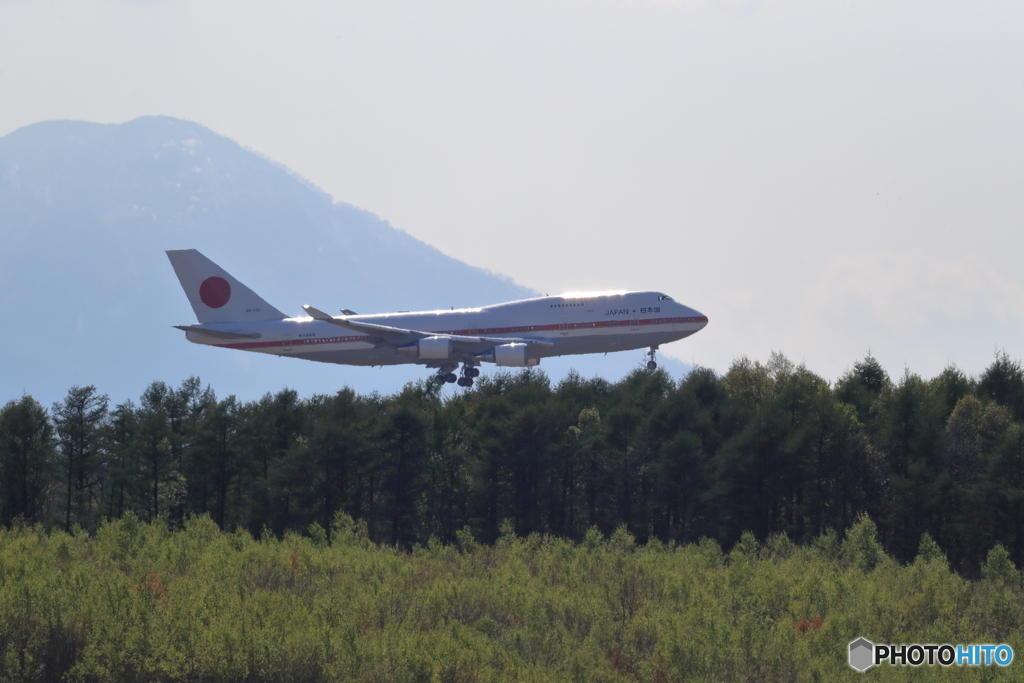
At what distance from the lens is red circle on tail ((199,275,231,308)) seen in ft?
266

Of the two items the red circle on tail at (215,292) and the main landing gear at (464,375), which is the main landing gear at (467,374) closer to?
the main landing gear at (464,375)

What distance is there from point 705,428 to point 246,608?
54.4m

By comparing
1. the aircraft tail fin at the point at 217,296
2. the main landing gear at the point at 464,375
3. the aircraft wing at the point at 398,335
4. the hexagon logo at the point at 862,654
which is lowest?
the hexagon logo at the point at 862,654

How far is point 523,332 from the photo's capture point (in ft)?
234

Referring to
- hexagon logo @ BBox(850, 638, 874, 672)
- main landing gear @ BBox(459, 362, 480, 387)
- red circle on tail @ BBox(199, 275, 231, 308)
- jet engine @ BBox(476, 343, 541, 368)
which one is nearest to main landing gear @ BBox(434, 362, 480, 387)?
main landing gear @ BBox(459, 362, 480, 387)

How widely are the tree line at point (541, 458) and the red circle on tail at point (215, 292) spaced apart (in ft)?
37.5

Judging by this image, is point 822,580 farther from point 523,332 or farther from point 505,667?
point 523,332

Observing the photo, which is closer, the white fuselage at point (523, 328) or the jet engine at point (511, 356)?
the jet engine at point (511, 356)

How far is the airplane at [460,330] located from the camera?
69.4 metres

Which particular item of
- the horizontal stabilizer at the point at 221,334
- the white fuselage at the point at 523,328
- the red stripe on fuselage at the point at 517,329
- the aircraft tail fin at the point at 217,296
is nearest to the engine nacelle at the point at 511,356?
the white fuselage at the point at 523,328

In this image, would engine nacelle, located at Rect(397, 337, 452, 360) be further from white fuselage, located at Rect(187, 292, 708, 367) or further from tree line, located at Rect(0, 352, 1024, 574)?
tree line, located at Rect(0, 352, 1024, 574)

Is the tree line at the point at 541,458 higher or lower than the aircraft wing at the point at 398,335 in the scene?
lower

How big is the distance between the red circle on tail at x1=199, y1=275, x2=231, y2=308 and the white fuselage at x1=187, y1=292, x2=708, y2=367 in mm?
3586

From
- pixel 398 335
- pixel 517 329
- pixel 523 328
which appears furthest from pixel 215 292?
pixel 523 328
